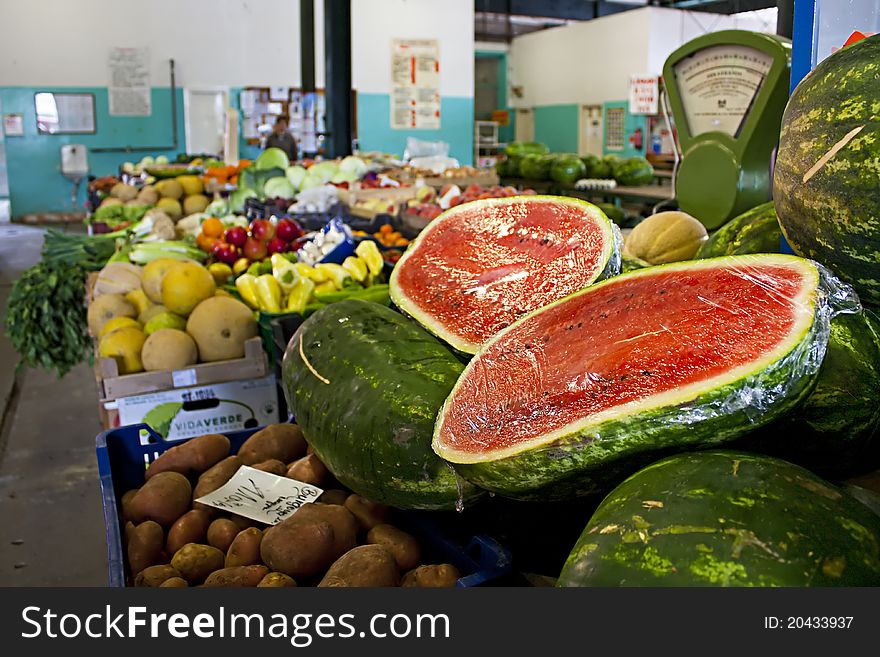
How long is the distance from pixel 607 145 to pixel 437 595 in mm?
13218

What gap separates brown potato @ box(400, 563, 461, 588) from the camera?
3.45 feet

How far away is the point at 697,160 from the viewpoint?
2.22 meters

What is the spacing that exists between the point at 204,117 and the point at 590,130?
20.4 ft

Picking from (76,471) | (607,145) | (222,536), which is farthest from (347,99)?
(607,145)

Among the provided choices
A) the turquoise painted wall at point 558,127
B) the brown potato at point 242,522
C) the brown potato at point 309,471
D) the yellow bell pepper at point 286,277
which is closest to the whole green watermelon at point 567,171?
the yellow bell pepper at point 286,277

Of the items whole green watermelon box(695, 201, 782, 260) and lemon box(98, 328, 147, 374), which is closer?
whole green watermelon box(695, 201, 782, 260)

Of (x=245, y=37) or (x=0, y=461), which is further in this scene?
(x=245, y=37)

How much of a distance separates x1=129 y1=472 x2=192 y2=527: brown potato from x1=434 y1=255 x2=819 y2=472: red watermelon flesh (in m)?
0.64

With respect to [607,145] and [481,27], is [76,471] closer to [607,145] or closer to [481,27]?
[607,145]

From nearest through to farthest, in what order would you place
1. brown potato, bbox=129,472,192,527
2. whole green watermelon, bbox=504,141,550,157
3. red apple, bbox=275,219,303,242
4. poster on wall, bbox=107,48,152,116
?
1. brown potato, bbox=129,472,192,527
2. red apple, bbox=275,219,303,242
3. whole green watermelon, bbox=504,141,550,157
4. poster on wall, bbox=107,48,152,116

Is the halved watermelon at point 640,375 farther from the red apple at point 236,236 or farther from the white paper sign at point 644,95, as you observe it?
the white paper sign at point 644,95

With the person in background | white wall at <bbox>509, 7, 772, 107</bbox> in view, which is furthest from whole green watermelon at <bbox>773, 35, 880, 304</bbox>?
white wall at <bbox>509, 7, 772, 107</bbox>

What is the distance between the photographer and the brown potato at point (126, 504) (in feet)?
4.63

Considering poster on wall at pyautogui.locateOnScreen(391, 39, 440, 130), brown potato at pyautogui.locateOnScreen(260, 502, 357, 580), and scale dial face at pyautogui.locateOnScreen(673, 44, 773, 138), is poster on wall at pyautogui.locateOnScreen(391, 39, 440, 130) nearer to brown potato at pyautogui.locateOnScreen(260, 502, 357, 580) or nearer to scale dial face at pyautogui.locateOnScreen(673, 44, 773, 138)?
scale dial face at pyautogui.locateOnScreen(673, 44, 773, 138)
